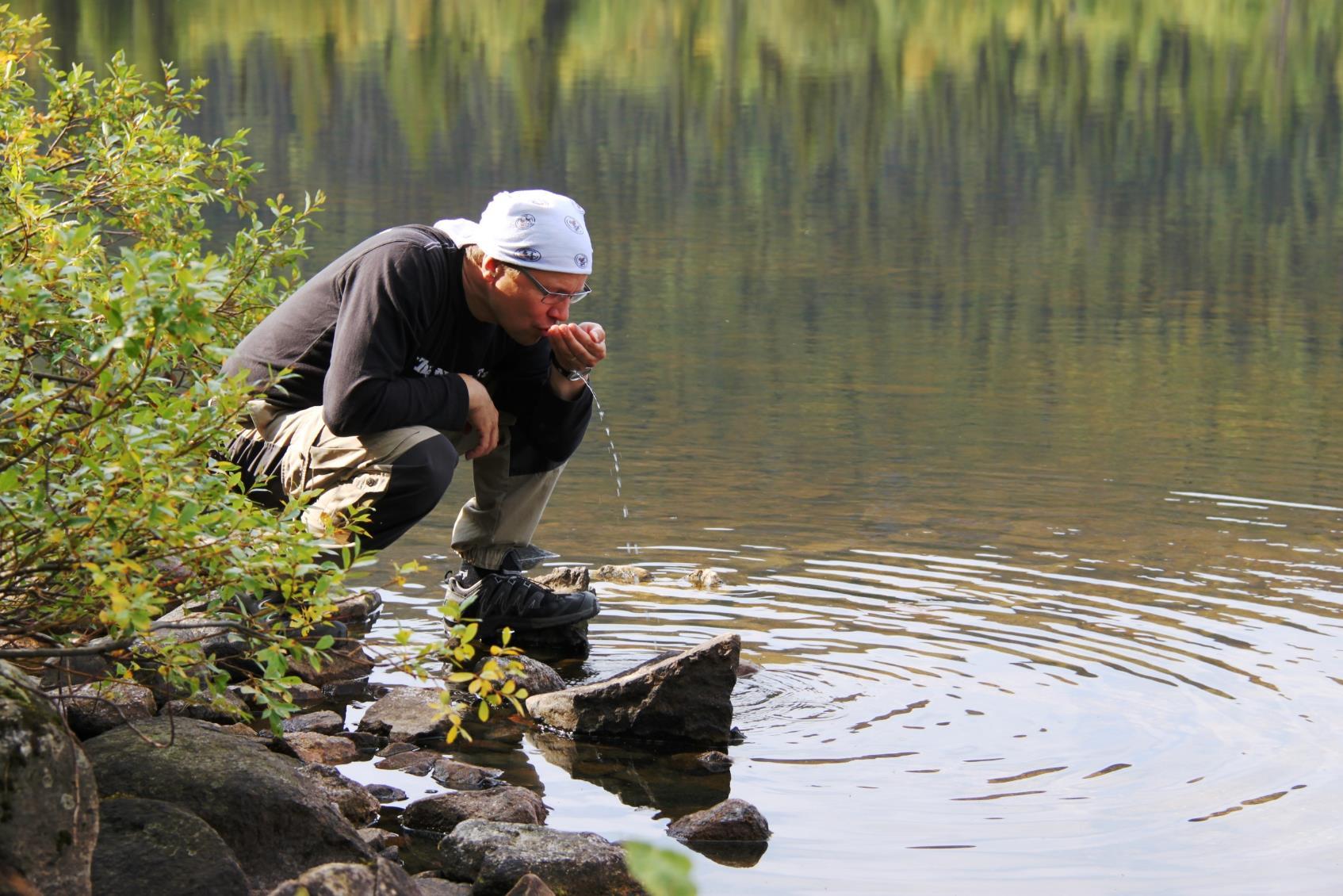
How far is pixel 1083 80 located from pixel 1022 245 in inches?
1135

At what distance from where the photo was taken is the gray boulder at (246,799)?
427 centimetres

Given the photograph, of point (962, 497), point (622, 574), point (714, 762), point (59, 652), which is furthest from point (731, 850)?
point (962, 497)

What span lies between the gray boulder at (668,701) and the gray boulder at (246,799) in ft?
4.32

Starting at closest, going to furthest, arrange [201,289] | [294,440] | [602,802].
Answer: [201,289]
[602,802]
[294,440]

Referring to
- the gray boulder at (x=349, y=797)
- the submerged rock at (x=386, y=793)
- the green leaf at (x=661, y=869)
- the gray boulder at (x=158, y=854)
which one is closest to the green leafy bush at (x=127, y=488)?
the gray boulder at (x=158, y=854)

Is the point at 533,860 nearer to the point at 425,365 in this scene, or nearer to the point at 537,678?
the point at 537,678

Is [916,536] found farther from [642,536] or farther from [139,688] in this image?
[139,688]

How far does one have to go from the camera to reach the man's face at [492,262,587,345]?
232 inches

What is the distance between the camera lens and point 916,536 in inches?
326

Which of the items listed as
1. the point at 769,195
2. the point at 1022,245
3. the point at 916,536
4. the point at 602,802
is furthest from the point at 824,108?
the point at 602,802

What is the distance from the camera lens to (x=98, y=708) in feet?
16.0

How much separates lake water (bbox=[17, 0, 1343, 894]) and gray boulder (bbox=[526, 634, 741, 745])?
120 millimetres

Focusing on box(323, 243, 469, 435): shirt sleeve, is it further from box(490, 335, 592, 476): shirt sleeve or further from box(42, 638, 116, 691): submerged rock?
box(42, 638, 116, 691): submerged rock

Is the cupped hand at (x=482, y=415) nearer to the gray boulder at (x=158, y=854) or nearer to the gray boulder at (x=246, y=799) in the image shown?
the gray boulder at (x=246, y=799)
